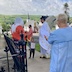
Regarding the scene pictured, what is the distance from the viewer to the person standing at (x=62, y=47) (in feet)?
14.0

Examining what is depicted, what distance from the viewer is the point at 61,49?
4238mm

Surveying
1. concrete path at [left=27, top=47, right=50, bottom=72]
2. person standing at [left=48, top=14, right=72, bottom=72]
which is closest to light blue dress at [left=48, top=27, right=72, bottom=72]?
person standing at [left=48, top=14, right=72, bottom=72]

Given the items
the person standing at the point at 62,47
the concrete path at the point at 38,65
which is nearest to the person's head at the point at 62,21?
the person standing at the point at 62,47

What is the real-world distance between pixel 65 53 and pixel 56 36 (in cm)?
30

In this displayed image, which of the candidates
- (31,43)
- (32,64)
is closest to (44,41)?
(32,64)

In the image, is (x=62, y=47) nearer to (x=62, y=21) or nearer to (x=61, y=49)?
(x=61, y=49)

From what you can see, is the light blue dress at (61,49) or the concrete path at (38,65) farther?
the concrete path at (38,65)

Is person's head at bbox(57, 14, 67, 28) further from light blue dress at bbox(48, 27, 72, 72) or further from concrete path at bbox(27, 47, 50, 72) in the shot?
concrete path at bbox(27, 47, 50, 72)

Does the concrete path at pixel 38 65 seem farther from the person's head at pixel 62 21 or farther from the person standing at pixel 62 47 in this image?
the person's head at pixel 62 21

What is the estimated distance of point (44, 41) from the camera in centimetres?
862

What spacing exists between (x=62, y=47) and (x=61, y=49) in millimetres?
42

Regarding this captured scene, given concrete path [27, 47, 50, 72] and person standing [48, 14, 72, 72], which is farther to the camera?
concrete path [27, 47, 50, 72]

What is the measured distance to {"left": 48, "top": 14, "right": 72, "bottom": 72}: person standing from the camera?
14.0 feet

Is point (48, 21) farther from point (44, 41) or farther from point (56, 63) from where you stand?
point (56, 63)
